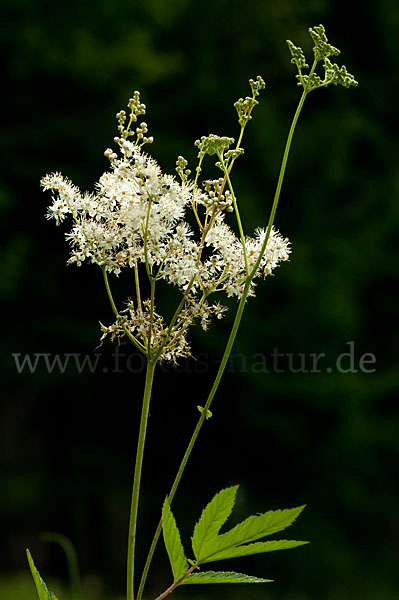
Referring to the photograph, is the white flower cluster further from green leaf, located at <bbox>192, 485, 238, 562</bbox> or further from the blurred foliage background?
the blurred foliage background

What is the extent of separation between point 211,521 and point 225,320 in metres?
5.97

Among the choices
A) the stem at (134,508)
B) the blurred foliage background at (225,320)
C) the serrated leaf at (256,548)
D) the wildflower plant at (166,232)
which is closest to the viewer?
the serrated leaf at (256,548)

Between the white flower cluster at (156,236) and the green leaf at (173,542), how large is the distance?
296 mm

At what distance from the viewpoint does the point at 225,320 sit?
23.2 ft

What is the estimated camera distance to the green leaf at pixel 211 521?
1.10m

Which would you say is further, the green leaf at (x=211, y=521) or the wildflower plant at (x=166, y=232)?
the wildflower plant at (x=166, y=232)

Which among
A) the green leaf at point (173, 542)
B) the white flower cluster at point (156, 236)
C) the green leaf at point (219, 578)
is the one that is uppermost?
the white flower cluster at point (156, 236)

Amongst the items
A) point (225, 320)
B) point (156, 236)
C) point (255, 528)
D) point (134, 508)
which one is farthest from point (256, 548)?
point (225, 320)

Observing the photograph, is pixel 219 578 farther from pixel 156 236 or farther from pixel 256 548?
pixel 156 236

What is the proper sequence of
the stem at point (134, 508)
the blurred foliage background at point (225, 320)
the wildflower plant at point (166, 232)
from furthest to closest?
1. the blurred foliage background at point (225, 320)
2. the wildflower plant at point (166, 232)
3. the stem at point (134, 508)

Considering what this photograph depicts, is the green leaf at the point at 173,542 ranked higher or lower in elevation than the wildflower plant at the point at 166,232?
lower

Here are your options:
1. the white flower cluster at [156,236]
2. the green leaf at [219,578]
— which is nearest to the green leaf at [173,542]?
the green leaf at [219,578]

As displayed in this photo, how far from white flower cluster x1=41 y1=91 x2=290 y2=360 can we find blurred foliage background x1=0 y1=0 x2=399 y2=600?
18.8 feet

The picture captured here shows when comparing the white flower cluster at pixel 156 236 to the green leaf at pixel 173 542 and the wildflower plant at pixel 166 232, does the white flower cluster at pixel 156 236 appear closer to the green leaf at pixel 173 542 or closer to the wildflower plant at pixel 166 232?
the wildflower plant at pixel 166 232
